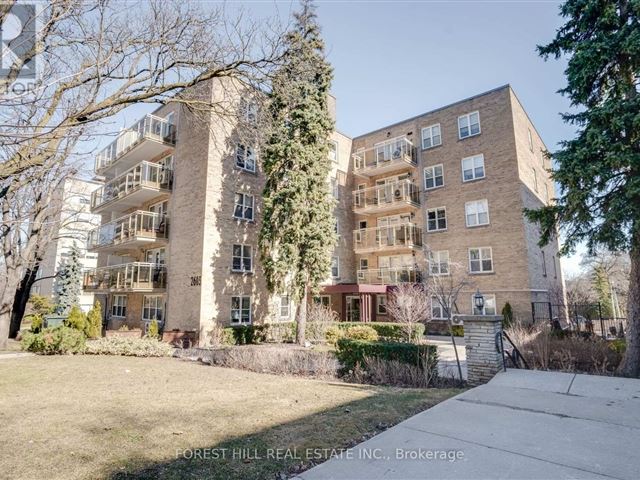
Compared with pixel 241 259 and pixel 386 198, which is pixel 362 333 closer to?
pixel 241 259

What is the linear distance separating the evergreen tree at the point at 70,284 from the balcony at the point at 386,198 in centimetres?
2382

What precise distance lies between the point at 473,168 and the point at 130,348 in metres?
22.3

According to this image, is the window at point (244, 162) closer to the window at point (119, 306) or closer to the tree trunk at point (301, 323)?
the tree trunk at point (301, 323)

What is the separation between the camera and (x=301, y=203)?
61.7 ft

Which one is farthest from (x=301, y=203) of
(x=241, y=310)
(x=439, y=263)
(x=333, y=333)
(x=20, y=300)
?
(x=20, y=300)

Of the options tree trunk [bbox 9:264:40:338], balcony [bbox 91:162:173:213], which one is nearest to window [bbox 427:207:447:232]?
balcony [bbox 91:162:173:213]

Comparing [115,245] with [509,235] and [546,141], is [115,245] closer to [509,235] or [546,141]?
[509,235]

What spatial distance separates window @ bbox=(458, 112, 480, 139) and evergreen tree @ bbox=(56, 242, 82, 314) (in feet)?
103

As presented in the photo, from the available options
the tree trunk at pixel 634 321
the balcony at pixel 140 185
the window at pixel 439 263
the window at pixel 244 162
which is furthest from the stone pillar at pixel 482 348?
the balcony at pixel 140 185

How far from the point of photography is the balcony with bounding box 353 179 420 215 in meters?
25.6

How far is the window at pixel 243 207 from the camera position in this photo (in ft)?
68.2

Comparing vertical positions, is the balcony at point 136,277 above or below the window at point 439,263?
below

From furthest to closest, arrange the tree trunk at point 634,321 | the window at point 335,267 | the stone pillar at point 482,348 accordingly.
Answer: the window at point 335,267 → the tree trunk at point 634,321 → the stone pillar at point 482,348

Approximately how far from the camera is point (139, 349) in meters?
14.6
